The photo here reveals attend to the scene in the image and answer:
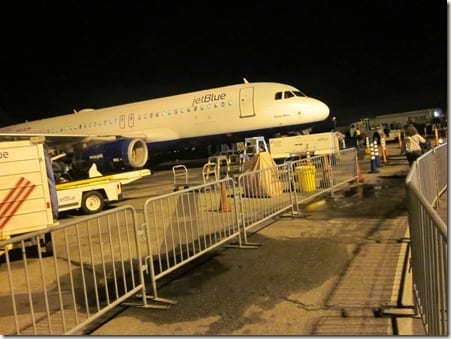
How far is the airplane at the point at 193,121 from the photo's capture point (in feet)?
61.8

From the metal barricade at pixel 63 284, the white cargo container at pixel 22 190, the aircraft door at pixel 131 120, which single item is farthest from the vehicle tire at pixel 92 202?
the aircraft door at pixel 131 120

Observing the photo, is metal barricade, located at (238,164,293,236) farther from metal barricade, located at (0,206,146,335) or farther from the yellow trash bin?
metal barricade, located at (0,206,146,335)

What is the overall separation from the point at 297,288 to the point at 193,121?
1659 cm

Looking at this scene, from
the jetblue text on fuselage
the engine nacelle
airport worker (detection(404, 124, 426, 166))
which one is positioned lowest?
airport worker (detection(404, 124, 426, 166))

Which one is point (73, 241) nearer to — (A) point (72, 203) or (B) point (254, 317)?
(A) point (72, 203)

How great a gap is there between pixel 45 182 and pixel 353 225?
509 cm

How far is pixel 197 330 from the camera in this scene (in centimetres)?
392

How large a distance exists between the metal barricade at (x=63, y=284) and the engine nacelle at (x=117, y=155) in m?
10.6

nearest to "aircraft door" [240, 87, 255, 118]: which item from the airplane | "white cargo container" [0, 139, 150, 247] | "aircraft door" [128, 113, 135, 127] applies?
the airplane

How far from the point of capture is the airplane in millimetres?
18828

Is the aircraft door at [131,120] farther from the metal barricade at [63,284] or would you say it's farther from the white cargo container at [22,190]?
the white cargo container at [22,190]

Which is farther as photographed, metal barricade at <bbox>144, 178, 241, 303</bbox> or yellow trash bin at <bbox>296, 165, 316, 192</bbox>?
yellow trash bin at <bbox>296, 165, 316, 192</bbox>

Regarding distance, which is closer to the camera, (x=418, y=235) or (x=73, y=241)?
(x=418, y=235)

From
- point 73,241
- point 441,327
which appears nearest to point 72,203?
point 73,241
